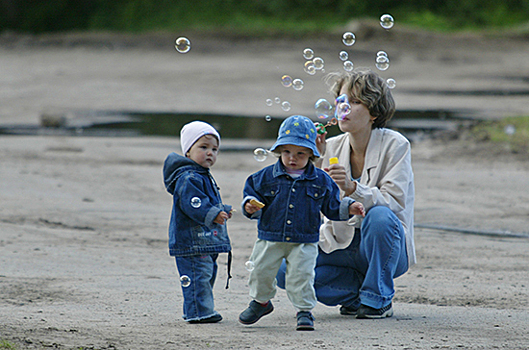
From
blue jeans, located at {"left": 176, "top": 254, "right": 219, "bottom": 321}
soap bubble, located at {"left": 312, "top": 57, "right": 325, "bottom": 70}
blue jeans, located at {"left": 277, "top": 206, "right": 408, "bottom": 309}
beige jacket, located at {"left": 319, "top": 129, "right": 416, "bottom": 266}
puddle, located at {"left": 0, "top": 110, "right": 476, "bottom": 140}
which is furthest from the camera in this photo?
puddle, located at {"left": 0, "top": 110, "right": 476, "bottom": 140}

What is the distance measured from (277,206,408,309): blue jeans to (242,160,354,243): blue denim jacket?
291 mm

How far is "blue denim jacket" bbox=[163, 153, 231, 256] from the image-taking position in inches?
157

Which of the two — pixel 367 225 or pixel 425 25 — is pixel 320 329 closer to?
pixel 367 225

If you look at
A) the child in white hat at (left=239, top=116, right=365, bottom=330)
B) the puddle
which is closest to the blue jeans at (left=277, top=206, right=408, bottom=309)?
A: the child in white hat at (left=239, top=116, right=365, bottom=330)

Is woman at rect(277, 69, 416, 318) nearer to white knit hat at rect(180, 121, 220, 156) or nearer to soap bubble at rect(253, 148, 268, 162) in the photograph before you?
soap bubble at rect(253, 148, 268, 162)

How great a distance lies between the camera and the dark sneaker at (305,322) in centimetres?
395

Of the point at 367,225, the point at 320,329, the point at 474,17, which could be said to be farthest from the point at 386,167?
the point at 474,17

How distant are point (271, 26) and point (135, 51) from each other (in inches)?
251

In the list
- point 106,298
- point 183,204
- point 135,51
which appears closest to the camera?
point 183,204

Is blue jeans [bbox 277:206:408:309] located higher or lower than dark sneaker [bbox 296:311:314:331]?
higher

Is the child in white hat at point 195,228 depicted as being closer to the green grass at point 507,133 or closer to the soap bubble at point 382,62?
the soap bubble at point 382,62

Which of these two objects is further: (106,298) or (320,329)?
(106,298)

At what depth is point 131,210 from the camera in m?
7.52

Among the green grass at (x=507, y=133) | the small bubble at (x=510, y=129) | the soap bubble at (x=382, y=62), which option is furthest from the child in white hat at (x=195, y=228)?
the small bubble at (x=510, y=129)
